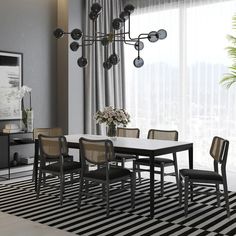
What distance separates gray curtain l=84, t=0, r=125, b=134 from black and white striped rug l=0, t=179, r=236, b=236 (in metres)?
2.36

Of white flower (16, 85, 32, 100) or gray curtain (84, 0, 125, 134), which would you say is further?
gray curtain (84, 0, 125, 134)

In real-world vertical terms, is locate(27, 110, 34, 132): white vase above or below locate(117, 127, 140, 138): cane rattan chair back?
above

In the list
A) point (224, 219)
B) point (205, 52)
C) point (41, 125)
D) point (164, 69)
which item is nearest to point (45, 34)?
point (41, 125)

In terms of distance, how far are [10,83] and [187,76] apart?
3185 millimetres

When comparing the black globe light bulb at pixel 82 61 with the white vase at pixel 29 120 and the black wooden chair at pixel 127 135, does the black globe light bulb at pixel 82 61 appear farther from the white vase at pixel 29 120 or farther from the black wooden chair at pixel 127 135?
the white vase at pixel 29 120

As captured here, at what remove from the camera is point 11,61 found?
6.78 metres

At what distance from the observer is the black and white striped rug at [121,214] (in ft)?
12.9

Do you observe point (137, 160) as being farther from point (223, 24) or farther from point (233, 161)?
point (223, 24)

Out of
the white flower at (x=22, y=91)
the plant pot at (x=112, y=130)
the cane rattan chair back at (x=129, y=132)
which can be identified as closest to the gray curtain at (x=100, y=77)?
the white flower at (x=22, y=91)

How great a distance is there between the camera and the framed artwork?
6.64 meters

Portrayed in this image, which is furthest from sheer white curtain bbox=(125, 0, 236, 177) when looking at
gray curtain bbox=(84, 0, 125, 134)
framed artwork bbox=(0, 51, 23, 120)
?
framed artwork bbox=(0, 51, 23, 120)

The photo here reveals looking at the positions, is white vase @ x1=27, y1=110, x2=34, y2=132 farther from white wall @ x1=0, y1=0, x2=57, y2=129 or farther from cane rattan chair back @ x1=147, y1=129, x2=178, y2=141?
cane rattan chair back @ x1=147, y1=129, x2=178, y2=141

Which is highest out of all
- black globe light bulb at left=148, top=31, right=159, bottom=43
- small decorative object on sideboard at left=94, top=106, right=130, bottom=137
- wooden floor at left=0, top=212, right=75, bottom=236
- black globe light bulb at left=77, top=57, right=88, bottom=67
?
black globe light bulb at left=148, top=31, right=159, bottom=43

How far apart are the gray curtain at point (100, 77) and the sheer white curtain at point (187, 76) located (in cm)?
32
